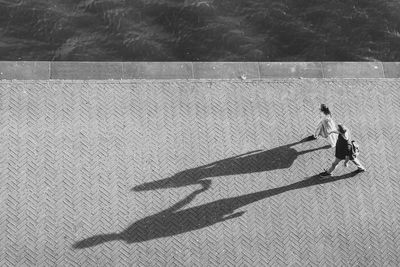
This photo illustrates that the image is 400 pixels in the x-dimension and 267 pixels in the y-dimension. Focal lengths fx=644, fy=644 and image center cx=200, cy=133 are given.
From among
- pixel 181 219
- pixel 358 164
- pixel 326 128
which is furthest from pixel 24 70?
pixel 358 164

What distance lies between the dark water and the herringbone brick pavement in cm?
182

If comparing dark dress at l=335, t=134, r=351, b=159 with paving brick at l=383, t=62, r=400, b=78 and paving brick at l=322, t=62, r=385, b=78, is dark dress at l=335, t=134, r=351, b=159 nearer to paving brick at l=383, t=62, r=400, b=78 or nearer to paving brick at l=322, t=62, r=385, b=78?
paving brick at l=322, t=62, r=385, b=78

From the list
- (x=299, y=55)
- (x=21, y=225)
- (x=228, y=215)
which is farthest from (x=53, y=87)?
(x=299, y=55)

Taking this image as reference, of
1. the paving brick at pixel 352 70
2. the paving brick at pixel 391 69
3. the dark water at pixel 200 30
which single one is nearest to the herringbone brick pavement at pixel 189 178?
the paving brick at pixel 352 70

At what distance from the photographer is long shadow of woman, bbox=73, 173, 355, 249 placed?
13.9 m

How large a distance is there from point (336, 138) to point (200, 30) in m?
5.10

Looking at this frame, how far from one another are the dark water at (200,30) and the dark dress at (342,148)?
167 inches

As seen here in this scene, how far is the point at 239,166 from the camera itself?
1513 centimetres

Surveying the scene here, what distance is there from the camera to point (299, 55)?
58.9 feet

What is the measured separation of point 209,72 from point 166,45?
6.24 feet

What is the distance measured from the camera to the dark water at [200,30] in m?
17.2

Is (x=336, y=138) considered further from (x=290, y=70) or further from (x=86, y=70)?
(x=86, y=70)

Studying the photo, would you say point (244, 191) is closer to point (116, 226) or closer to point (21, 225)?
point (116, 226)

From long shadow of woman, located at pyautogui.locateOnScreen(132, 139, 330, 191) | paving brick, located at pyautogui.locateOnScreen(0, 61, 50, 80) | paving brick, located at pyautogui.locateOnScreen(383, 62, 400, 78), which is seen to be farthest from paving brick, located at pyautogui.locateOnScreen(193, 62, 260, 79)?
paving brick, located at pyautogui.locateOnScreen(0, 61, 50, 80)
